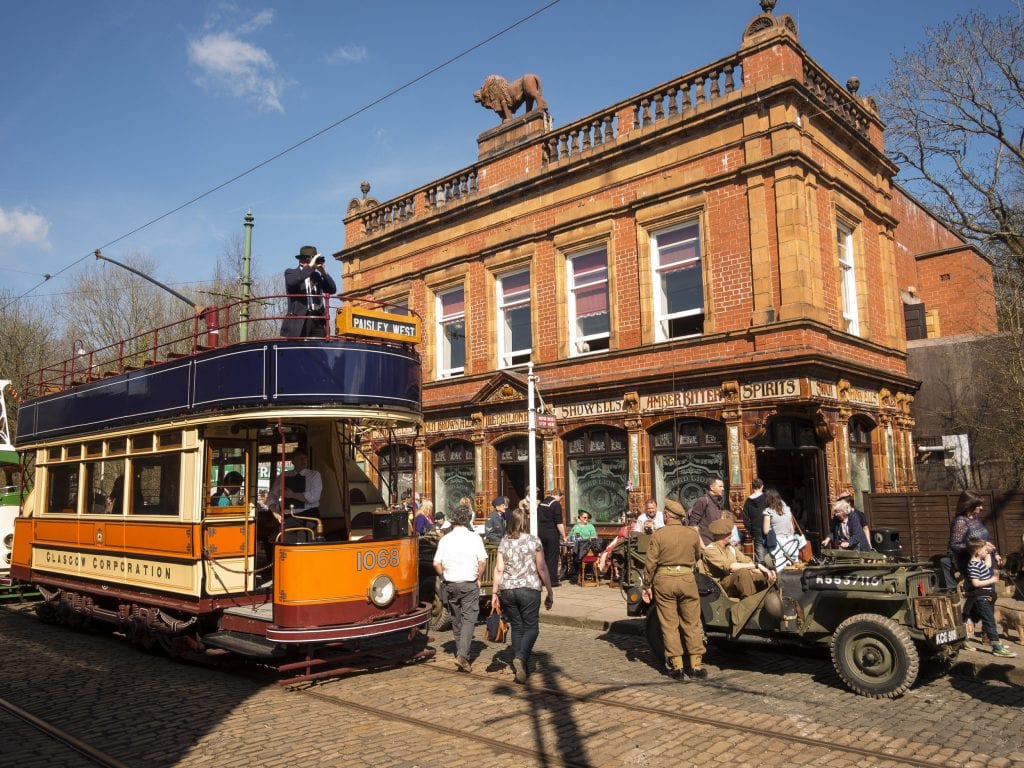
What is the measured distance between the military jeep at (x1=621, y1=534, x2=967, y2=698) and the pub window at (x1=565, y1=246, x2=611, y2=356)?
968cm

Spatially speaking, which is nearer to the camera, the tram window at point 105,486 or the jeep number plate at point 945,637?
the jeep number plate at point 945,637

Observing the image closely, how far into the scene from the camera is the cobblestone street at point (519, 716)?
5.59 m

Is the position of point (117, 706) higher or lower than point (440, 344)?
lower

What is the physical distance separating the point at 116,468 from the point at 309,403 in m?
3.86

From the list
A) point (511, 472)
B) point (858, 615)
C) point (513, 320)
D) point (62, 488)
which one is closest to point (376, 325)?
point (858, 615)

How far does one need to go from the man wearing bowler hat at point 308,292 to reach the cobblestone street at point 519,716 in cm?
382

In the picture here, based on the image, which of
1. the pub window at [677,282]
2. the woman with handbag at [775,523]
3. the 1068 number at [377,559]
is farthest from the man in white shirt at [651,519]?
the 1068 number at [377,559]

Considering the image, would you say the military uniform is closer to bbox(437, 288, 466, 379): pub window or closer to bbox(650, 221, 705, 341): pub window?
bbox(650, 221, 705, 341): pub window

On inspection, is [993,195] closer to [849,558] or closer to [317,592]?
[849,558]

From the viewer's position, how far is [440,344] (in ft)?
68.1

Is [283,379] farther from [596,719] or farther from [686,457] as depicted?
[686,457]

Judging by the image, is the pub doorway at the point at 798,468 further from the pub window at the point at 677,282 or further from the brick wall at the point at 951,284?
the brick wall at the point at 951,284

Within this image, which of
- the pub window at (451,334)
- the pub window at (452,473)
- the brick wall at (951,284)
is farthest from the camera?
the brick wall at (951,284)

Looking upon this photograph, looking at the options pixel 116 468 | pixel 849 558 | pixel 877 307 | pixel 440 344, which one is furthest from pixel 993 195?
pixel 116 468
